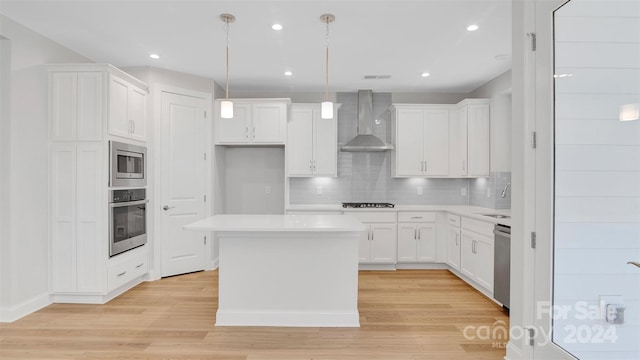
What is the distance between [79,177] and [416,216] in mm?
4032

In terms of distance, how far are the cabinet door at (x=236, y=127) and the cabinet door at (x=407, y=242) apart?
2546 mm

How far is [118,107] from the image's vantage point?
11.8 ft

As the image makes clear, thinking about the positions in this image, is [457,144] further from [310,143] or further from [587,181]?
[587,181]

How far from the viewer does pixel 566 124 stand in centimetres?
185

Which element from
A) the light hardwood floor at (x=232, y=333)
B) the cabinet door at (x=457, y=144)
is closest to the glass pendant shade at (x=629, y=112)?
the light hardwood floor at (x=232, y=333)

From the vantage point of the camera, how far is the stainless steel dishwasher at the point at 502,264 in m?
3.16

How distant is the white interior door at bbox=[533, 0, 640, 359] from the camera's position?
5.00 feet

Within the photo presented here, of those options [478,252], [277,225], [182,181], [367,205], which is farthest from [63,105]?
[478,252]

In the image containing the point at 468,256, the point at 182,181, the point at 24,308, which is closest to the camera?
the point at 24,308

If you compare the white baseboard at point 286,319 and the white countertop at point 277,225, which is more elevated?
the white countertop at point 277,225

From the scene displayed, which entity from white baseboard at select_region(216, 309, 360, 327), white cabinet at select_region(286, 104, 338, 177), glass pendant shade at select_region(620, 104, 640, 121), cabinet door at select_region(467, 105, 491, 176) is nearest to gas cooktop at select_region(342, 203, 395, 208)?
white cabinet at select_region(286, 104, 338, 177)

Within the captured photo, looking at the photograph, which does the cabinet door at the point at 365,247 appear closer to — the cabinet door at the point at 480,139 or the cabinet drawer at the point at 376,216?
the cabinet drawer at the point at 376,216

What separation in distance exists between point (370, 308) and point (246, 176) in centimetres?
289

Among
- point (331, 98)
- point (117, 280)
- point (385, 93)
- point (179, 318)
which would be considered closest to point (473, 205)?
point (385, 93)
